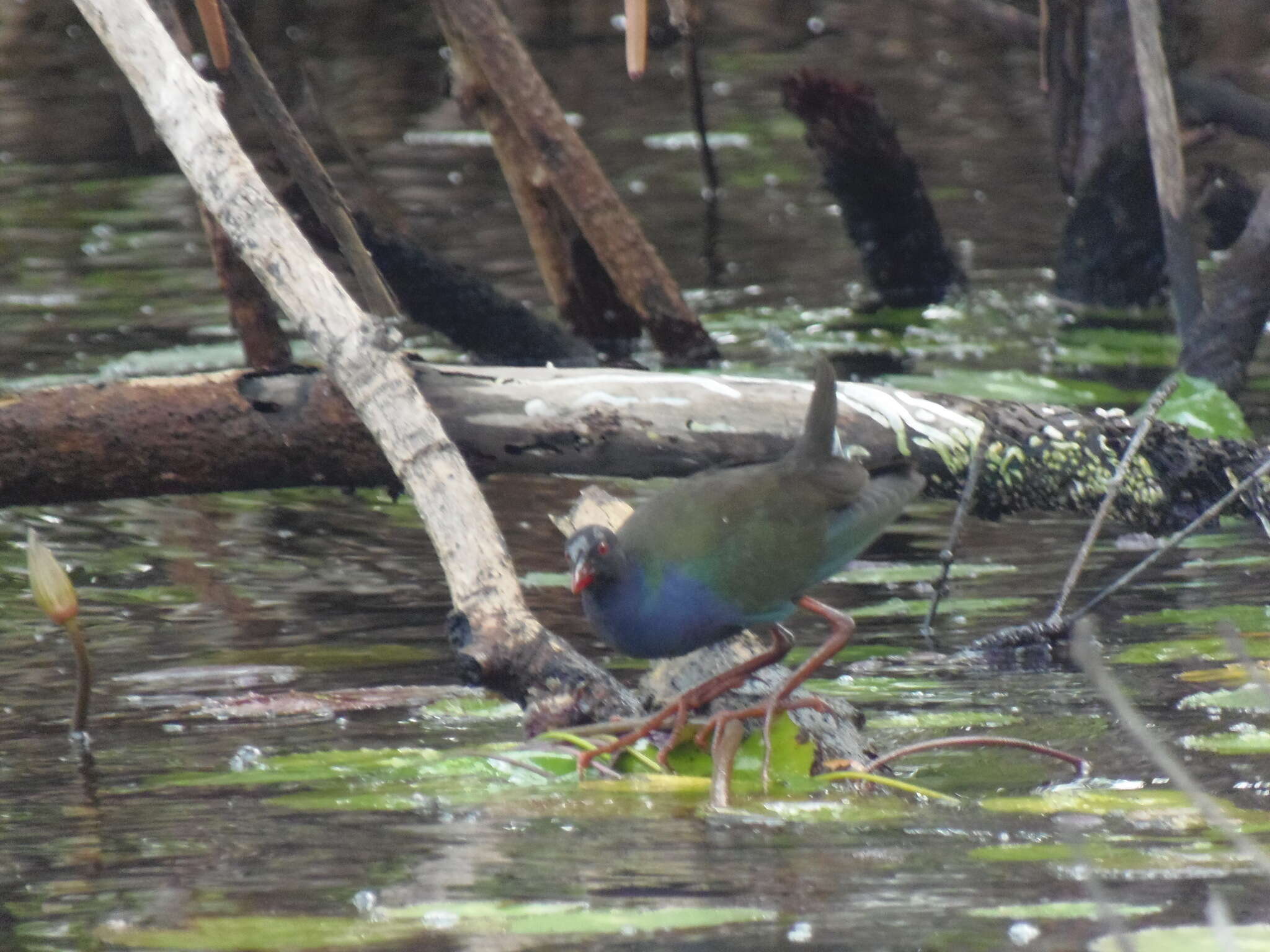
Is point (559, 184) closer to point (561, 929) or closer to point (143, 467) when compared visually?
point (143, 467)

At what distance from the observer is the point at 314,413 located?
454 centimetres

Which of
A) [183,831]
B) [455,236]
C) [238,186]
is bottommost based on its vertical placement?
[455,236]

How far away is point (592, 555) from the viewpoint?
3469 millimetres

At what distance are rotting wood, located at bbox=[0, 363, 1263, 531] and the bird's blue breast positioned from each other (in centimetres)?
92

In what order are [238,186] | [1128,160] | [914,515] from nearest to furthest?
[238,186]
[914,515]
[1128,160]

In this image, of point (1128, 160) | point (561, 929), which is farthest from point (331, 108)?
point (561, 929)

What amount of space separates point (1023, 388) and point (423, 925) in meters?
4.87

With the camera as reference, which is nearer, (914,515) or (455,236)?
(914,515)

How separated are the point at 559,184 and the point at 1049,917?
14.6ft

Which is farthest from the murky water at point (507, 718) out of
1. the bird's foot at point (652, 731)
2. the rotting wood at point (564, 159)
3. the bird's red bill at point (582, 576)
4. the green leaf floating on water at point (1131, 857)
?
the rotting wood at point (564, 159)

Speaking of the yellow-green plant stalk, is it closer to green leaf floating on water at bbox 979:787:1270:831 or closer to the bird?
the bird

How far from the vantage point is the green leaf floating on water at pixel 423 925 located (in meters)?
2.48

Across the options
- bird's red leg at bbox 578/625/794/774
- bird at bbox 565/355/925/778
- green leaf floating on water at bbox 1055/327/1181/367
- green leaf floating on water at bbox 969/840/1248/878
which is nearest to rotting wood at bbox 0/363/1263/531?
bird at bbox 565/355/925/778

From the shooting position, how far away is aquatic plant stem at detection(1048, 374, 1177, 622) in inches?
167
